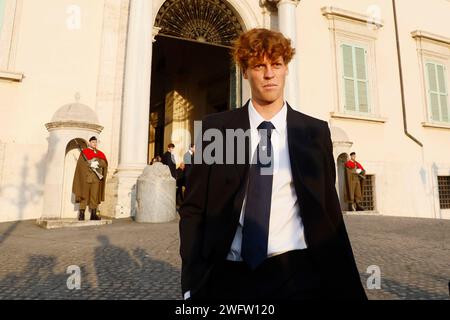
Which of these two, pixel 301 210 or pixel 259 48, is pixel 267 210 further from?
pixel 259 48

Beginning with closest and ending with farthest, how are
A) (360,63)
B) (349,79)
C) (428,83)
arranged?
(349,79) → (360,63) → (428,83)

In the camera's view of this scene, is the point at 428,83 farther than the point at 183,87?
No

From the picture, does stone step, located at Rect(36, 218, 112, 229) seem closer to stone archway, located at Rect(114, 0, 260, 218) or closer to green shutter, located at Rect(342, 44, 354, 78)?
stone archway, located at Rect(114, 0, 260, 218)

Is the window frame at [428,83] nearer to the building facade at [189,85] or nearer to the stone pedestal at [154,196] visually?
the building facade at [189,85]

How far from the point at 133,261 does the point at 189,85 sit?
1374 centimetres

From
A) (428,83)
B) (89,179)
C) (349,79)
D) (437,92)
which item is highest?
(428,83)

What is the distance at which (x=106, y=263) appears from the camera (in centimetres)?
367

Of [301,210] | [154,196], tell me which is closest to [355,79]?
[154,196]

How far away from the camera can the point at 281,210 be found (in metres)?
1.20

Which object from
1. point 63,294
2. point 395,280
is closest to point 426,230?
point 395,280

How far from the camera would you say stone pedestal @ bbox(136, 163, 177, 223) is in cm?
713

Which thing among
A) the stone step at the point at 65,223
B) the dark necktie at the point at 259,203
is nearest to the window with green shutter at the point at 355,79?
the stone step at the point at 65,223

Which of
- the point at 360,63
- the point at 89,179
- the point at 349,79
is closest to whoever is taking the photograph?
the point at 89,179

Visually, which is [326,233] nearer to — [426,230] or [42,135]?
[426,230]
